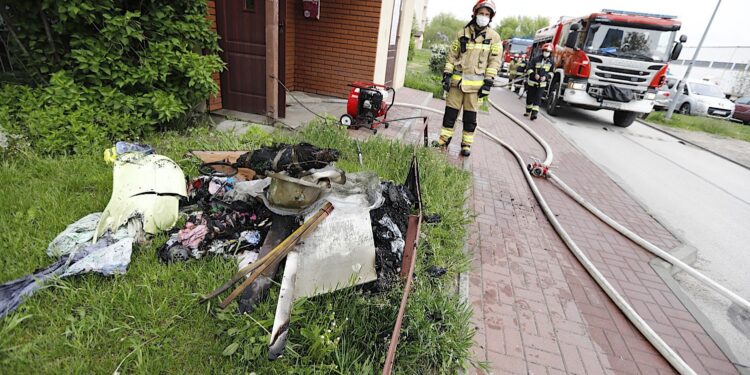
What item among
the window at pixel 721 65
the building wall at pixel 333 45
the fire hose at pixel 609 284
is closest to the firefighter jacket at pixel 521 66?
the building wall at pixel 333 45

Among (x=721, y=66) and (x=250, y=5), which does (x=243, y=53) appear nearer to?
(x=250, y=5)

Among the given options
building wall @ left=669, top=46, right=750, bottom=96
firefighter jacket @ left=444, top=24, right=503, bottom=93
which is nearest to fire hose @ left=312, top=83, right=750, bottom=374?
firefighter jacket @ left=444, top=24, right=503, bottom=93

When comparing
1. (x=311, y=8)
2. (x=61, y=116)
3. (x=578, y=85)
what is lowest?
(x=61, y=116)

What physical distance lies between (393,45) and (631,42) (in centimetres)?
640

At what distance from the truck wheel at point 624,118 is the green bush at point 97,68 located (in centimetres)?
1147

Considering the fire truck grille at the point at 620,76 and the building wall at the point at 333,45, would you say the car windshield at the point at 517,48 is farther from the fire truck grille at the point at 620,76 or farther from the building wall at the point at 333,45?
the building wall at the point at 333,45

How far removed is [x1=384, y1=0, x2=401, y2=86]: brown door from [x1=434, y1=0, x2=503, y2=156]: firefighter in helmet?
4.36 meters

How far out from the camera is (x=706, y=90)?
15789 mm

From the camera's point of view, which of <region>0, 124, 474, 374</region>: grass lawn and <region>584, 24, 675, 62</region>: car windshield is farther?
<region>584, 24, 675, 62</region>: car windshield

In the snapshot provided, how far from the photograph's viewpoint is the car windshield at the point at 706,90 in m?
15.5

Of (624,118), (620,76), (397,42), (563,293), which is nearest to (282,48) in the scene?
(563,293)

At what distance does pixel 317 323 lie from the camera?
83.4 inches

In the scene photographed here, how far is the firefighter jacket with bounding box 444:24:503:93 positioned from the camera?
5223mm

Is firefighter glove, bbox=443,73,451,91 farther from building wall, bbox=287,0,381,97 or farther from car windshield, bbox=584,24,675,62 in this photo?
car windshield, bbox=584,24,675,62
